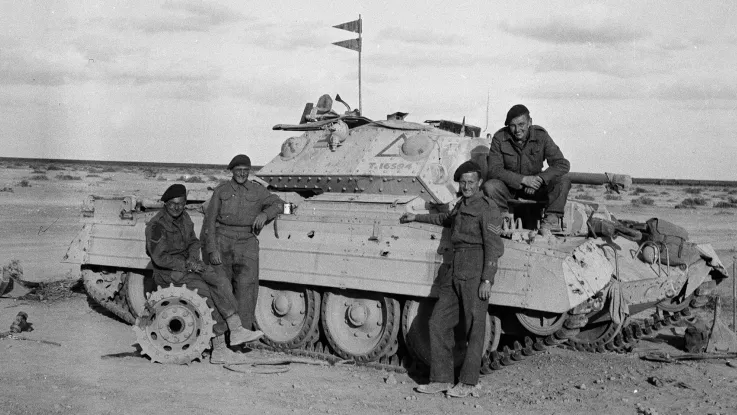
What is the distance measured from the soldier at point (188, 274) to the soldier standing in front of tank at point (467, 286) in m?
2.17

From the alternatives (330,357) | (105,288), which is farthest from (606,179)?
(105,288)

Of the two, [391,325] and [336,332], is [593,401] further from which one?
[336,332]

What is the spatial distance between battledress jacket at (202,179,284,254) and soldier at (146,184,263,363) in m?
0.31

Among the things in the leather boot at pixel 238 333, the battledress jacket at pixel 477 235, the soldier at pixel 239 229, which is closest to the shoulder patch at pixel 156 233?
the soldier at pixel 239 229

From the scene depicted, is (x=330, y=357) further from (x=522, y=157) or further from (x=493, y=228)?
(x=522, y=157)

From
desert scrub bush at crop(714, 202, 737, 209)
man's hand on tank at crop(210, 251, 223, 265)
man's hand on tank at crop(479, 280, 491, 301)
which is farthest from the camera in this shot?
desert scrub bush at crop(714, 202, 737, 209)

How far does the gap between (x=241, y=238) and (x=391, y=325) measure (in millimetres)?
1964

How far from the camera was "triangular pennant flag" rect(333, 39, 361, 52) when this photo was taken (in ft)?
44.7

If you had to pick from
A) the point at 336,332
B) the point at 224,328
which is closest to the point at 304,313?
the point at 336,332

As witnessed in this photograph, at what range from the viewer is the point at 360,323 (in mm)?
9930

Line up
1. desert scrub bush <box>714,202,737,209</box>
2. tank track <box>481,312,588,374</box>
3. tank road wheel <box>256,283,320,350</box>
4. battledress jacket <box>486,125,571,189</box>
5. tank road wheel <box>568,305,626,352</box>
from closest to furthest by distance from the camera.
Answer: tank track <box>481,312,588,374</box>, battledress jacket <box>486,125,571,189</box>, tank road wheel <box>256,283,320,350</box>, tank road wheel <box>568,305,626,352</box>, desert scrub bush <box>714,202,737,209</box>

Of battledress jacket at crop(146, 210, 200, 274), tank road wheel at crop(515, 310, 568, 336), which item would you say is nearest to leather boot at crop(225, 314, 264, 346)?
battledress jacket at crop(146, 210, 200, 274)

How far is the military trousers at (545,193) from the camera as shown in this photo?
31.0 ft

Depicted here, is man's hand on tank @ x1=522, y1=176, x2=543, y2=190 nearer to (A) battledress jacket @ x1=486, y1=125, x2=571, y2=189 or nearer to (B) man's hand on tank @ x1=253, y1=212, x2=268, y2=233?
(A) battledress jacket @ x1=486, y1=125, x2=571, y2=189
